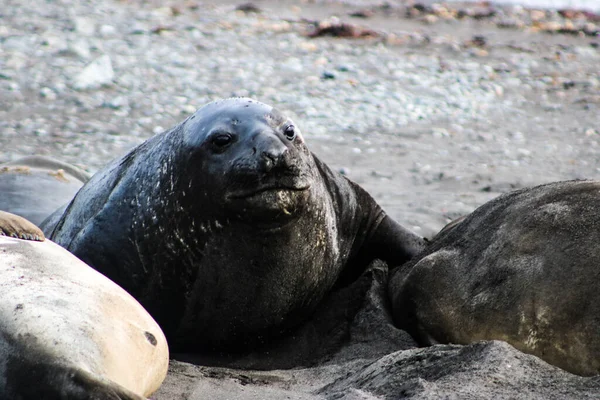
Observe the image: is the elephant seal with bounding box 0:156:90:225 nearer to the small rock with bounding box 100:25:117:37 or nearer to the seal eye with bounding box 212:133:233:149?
the seal eye with bounding box 212:133:233:149

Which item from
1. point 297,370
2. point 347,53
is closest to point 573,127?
point 347,53

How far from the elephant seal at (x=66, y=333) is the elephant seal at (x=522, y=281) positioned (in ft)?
3.84

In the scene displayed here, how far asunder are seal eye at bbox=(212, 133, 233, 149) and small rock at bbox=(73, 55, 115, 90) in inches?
233

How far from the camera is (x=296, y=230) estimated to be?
417 cm

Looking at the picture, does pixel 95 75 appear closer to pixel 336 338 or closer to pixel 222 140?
pixel 222 140

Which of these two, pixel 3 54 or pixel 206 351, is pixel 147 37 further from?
pixel 206 351

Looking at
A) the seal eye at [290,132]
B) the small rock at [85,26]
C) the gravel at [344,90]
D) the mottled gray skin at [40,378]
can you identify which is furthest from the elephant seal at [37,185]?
the small rock at [85,26]

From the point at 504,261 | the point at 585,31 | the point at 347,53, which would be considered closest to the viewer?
the point at 504,261

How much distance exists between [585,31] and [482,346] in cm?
1132

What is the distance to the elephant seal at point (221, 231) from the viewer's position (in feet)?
13.0

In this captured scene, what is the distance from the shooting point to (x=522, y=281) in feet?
11.8

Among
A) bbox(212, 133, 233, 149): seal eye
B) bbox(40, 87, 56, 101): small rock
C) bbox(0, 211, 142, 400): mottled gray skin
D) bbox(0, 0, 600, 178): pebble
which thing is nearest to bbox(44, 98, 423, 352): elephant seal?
bbox(212, 133, 233, 149): seal eye

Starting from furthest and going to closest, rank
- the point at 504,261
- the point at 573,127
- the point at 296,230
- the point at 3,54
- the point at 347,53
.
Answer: the point at 347,53
the point at 3,54
the point at 573,127
the point at 296,230
the point at 504,261

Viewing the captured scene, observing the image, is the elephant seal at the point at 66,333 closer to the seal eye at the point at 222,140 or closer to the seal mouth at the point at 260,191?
the seal mouth at the point at 260,191
